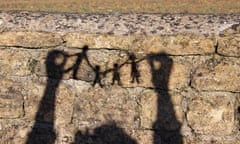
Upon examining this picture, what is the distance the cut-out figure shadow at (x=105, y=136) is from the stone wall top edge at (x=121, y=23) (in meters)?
0.53

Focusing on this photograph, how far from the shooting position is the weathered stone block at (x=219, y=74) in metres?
2.38

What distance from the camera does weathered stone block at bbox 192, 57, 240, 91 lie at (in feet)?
7.79

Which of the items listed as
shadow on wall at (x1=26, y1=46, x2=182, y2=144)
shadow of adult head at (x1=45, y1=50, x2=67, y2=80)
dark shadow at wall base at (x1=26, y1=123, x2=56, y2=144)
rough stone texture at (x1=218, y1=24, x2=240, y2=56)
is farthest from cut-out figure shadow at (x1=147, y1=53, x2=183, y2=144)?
dark shadow at wall base at (x1=26, y1=123, x2=56, y2=144)

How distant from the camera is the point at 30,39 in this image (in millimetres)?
2494

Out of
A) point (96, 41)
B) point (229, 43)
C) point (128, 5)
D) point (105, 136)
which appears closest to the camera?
point (229, 43)

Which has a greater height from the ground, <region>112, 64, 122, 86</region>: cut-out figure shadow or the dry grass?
<region>112, 64, 122, 86</region>: cut-out figure shadow

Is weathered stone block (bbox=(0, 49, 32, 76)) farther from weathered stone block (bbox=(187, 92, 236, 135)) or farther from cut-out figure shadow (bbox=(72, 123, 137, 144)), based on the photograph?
weathered stone block (bbox=(187, 92, 236, 135))

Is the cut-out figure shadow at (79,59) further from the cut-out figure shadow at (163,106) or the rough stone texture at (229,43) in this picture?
the rough stone texture at (229,43)

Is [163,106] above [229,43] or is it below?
below

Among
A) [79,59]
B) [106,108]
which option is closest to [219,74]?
[106,108]

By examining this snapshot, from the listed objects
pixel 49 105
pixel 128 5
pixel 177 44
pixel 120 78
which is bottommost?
pixel 128 5

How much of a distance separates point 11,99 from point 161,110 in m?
0.85

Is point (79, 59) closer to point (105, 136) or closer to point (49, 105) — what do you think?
point (49, 105)

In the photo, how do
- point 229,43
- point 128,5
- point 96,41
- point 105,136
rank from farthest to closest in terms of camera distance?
point 128,5 < point 105,136 < point 96,41 < point 229,43
